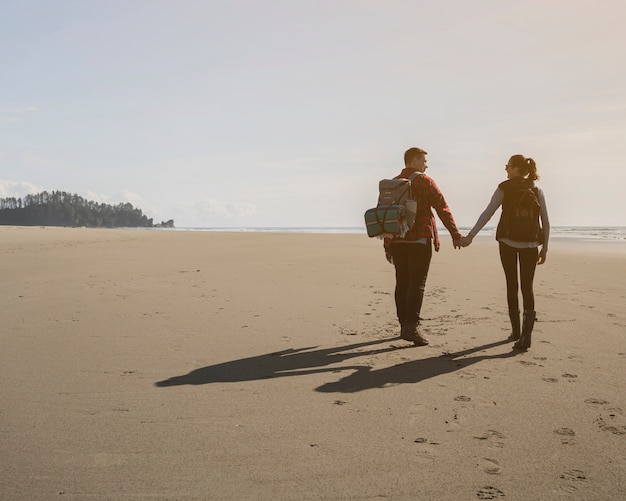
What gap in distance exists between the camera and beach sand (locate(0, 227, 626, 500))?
8.94 ft

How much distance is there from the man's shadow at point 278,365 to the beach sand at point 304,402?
0.03m

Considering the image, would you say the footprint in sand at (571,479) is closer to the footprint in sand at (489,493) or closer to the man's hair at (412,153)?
the footprint in sand at (489,493)

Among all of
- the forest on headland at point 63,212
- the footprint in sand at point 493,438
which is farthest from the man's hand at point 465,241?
the forest on headland at point 63,212

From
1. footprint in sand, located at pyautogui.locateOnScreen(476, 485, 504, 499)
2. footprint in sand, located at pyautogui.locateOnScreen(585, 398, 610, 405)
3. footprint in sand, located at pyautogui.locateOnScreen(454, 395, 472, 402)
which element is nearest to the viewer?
footprint in sand, located at pyautogui.locateOnScreen(476, 485, 504, 499)

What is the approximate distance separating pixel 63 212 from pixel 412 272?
13933cm

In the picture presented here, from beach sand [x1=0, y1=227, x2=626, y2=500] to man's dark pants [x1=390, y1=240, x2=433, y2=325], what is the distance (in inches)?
14.7

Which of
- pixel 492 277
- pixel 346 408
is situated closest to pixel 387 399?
pixel 346 408

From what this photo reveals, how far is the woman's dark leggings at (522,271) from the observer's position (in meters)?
5.76

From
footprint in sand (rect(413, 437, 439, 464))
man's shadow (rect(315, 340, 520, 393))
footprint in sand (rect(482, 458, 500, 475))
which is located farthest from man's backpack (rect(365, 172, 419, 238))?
footprint in sand (rect(482, 458, 500, 475))

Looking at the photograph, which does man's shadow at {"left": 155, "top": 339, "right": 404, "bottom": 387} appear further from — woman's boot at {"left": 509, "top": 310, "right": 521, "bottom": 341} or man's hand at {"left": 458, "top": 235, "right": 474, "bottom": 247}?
man's hand at {"left": 458, "top": 235, "right": 474, "bottom": 247}

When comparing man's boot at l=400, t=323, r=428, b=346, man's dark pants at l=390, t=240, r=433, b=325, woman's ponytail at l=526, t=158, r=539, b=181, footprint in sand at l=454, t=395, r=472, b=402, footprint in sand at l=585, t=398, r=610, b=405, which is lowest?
footprint in sand at l=454, t=395, r=472, b=402

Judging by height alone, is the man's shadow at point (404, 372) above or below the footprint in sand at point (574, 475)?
above

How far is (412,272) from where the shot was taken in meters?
5.92

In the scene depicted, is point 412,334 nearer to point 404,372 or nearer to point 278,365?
point 404,372
